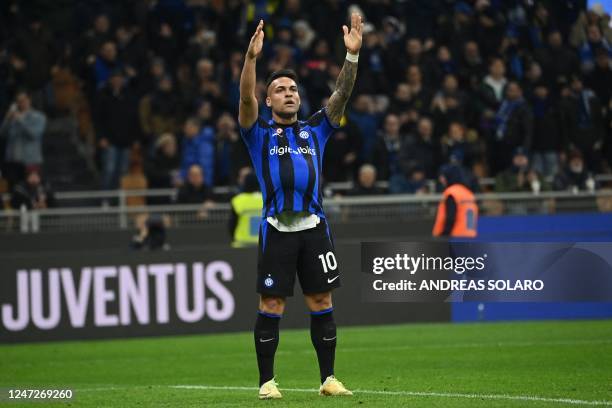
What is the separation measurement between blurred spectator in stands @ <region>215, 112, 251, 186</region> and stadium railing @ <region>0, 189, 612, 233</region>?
1.29m

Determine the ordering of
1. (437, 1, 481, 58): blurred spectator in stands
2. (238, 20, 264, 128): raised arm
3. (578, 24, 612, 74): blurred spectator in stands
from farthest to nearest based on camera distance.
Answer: (437, 1, 481, 58): blurred spectator in stands → (578, 24, 612, 74): blurred spectator in stands → (238, 20, 264, 128): raised arm

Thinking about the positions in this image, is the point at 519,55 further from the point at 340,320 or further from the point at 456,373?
the point at 456,373

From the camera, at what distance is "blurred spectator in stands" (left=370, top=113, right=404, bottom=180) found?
72.5ft

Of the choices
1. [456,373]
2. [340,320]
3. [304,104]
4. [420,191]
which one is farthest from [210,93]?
[456,373]

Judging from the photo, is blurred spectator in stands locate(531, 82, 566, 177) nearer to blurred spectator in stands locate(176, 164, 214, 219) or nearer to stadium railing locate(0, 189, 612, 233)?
stadium railing locate(0, 189, 612, 233)

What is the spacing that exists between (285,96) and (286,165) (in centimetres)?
50

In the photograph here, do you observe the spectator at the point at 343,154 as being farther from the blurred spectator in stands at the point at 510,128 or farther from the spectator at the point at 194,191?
the blurred spectator in stands at the point at 510,128

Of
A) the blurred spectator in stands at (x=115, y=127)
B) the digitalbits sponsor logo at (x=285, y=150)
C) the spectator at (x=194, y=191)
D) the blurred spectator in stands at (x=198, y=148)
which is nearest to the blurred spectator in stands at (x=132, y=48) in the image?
the blurred spectator in stands at (x=115, y=127)

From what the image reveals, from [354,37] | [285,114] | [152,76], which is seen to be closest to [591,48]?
[152,76]

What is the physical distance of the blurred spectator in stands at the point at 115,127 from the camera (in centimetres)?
2191

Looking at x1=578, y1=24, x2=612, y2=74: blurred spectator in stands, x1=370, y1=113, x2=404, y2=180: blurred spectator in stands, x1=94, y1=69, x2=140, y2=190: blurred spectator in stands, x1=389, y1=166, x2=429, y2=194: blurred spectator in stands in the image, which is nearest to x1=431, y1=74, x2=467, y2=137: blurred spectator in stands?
x1=370, y1=113, x2=404, y2=180: blurred spectator in stands

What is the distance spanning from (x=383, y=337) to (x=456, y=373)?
5156 millimetres

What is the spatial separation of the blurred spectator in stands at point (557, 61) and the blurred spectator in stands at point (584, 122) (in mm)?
599

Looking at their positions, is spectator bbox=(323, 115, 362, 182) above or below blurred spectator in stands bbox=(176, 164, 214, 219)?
above
